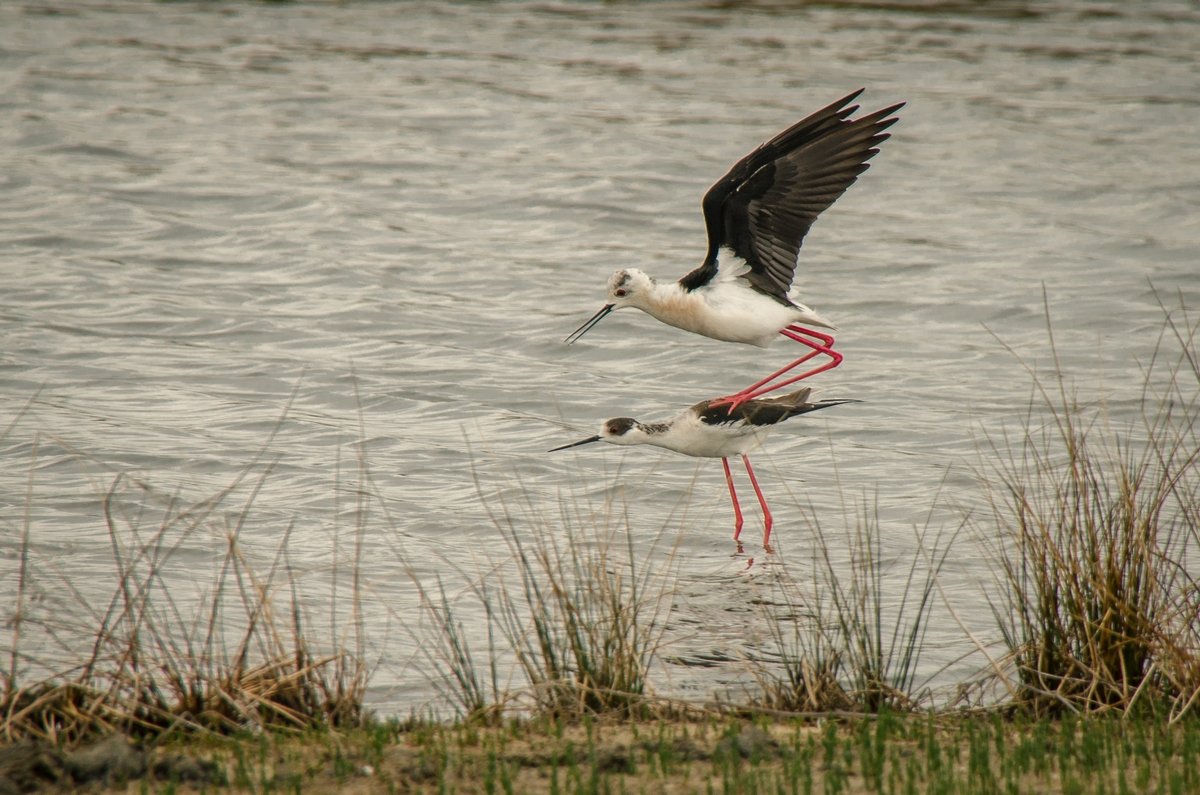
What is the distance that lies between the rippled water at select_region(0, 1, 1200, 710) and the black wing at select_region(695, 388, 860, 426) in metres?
0.63

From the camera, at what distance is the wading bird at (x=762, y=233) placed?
824cm

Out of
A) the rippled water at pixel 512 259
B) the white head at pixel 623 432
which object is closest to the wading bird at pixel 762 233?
the white head at pixel 623 432

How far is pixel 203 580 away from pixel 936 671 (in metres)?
3.52

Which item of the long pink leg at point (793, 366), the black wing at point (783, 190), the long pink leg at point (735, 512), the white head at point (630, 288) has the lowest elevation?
the long pink leg at point (735, 512)

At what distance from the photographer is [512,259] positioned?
1555 cm

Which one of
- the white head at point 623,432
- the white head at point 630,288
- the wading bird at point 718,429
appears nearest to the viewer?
the white head at point 630,288

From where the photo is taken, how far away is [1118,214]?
16.7 metres

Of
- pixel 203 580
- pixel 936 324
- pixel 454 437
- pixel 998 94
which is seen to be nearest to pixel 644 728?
pixel 203 580

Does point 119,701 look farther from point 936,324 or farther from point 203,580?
point 936,324

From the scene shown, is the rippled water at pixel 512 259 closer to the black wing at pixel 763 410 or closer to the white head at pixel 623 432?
the white head at pixel 623 432

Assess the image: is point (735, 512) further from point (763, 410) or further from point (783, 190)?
point (783, 190)

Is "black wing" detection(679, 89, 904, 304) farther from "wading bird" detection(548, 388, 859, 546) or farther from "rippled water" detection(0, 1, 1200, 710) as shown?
"rippled water" detection(0, 1, 1200, 710)

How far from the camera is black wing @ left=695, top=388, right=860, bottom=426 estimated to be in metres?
9.09

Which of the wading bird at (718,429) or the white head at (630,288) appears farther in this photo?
the wading bird at (718,429)
